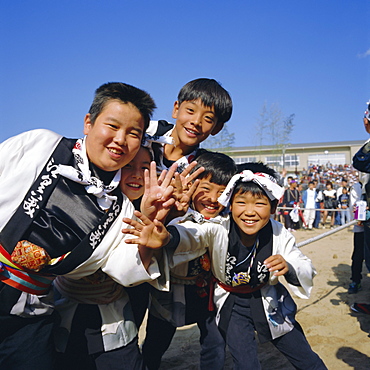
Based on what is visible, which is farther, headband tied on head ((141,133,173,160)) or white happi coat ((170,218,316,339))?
headband tied on head ((141,133,173,160))

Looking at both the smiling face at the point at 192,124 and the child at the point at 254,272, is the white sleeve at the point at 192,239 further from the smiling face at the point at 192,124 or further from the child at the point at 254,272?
the smiling face at the point at 192,124

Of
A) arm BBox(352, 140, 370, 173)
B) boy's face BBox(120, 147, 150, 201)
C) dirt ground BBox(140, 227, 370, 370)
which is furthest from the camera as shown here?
arm BBox(352, 140, 370, 173)

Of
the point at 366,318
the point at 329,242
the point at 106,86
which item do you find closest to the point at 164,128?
the point at 106,86

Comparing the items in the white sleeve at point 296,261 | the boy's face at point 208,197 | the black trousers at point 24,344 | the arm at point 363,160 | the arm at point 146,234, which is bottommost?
the black trousers at point 24,344

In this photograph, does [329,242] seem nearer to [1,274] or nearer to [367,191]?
[367,191]

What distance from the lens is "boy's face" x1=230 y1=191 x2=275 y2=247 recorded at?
7.98ft

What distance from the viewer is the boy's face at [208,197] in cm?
259

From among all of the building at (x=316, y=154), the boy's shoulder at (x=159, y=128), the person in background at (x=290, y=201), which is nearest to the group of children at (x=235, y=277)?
the boy's shoulder at (x=159, y=128)

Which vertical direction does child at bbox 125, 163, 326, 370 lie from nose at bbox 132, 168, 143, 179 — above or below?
below

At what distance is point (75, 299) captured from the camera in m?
2.08

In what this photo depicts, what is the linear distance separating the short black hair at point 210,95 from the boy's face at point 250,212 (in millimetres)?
677

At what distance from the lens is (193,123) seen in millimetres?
2658

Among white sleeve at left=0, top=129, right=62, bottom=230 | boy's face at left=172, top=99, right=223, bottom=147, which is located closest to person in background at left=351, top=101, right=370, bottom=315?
boy's face at left=172, top=99, right=223, bottom=147

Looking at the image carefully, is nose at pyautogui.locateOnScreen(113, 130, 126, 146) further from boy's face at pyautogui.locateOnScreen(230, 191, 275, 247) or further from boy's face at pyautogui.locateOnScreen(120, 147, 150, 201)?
boy's face at pyautogui.locateOnScreen(230, 191, 275, 247)
